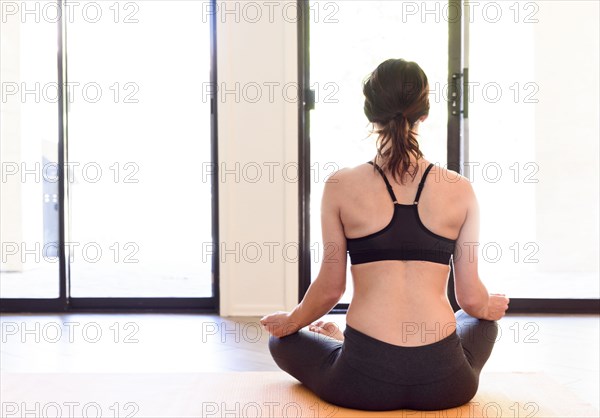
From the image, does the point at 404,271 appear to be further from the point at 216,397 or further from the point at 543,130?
the point at 543,130

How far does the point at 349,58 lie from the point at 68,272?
2.05 meters

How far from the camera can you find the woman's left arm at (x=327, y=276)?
1635mm

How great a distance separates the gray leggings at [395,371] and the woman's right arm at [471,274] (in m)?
0.07

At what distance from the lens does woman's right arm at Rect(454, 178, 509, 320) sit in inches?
64.3

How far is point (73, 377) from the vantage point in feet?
6.90

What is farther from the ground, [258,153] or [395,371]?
[258,153]

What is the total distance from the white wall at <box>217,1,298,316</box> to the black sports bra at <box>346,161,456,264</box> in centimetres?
222

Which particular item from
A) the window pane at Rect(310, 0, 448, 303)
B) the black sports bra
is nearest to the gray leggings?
the black sports bra

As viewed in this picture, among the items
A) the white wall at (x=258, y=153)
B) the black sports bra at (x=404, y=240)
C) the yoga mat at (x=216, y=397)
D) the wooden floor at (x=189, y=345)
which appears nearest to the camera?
the black sports bra at (x=404, y=240)

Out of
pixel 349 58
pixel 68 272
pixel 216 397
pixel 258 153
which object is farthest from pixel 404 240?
pixel 68 272

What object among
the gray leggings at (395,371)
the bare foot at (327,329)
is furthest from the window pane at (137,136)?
the gray leggings at (395,371)

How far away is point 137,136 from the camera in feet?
13.2

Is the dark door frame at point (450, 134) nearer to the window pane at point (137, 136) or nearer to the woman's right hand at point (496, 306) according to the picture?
the window pane at point (137, 136)

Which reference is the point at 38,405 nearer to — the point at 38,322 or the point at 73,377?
the point at 73,377
